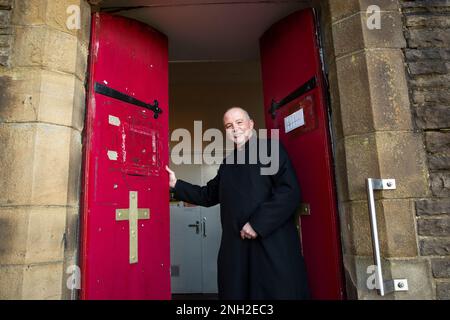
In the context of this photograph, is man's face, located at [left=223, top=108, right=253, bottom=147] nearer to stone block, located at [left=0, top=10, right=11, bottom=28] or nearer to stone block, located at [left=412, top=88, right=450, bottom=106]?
stone block, located at [left=412, top=88, right=450, bottom=106]

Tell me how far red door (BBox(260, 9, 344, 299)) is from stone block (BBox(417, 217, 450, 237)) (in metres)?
0.39

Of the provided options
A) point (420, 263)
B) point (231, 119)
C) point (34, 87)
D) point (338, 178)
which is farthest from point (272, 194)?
point (34, 87)

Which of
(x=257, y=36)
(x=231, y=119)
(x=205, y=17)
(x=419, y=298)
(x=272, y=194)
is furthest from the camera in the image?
(x=257, y=36)

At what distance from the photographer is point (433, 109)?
63.4 inches

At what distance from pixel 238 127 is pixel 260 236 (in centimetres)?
68

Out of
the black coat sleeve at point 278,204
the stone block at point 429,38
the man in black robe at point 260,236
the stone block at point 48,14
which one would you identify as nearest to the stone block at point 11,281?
the man in black robe at point 260,236

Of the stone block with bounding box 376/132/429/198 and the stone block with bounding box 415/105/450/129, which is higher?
the stone block with bounding box 415/105/450/129

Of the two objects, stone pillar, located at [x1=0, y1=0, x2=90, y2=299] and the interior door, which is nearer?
stone pillar, located at [x1=0, y1=0, x2=90, y2=299]

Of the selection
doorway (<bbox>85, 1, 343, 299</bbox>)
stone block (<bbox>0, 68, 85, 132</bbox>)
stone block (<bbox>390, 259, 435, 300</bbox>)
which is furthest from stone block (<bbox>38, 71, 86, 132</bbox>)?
stone block (<bbox>390, 259, 435, 300</bbox>)

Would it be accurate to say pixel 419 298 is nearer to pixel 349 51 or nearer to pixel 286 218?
pixel 286 218

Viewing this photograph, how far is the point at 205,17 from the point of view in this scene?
2.29 m

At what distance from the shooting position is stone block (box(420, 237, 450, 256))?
4.89 feet

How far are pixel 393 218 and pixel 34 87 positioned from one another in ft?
5.98

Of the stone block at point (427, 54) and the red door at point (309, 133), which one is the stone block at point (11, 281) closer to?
the red door at point (309, 133)
